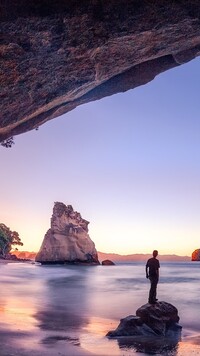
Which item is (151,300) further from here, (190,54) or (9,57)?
(9,57)

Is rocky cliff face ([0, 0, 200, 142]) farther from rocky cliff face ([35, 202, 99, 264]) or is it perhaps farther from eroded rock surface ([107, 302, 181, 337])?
rocky cliff face ([35, 202, 99, 264])

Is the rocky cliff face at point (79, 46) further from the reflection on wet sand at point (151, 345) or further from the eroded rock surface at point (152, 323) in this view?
the eroded rock surface at point (152, 323)

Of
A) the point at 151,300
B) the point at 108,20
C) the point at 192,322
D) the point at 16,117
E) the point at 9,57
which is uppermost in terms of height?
the point at 108,20

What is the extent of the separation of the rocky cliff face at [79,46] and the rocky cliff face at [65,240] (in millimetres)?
105655

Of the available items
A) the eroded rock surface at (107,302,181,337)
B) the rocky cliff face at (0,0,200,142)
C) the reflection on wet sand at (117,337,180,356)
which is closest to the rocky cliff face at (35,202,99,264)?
the eroded rock surface at (107,302,181,337)

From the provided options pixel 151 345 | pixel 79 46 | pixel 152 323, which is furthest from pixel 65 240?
pixel 79 46

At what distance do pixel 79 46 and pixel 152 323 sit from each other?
34.8 feet

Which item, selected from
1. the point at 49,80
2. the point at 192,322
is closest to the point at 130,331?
the point at 192,322

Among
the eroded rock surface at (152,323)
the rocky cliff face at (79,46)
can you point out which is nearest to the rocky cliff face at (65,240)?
the eroded rock surface at (152,323)

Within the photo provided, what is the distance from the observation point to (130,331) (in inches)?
531

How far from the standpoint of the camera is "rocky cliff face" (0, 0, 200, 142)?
696cm

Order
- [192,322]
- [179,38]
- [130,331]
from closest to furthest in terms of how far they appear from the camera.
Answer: [179,38] → [130,331] → [192,322]

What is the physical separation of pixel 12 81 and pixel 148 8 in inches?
128

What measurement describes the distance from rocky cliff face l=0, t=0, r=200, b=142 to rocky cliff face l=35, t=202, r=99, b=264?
105655 mm
